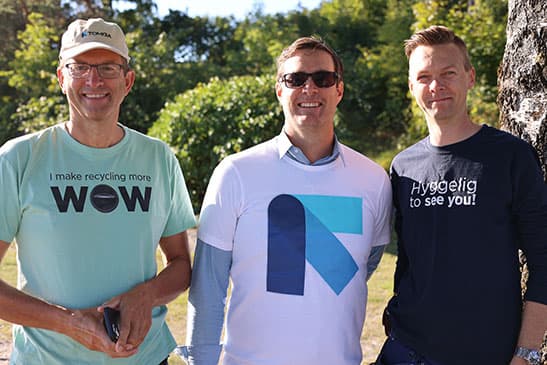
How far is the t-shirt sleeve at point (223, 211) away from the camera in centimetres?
281

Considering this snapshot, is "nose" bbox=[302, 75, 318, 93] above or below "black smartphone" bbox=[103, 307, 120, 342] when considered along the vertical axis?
above

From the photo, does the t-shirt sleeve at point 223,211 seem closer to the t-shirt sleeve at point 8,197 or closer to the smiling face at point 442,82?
the t-shirt sleeve at point 8,197

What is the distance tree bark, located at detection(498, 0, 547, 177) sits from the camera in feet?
10.4

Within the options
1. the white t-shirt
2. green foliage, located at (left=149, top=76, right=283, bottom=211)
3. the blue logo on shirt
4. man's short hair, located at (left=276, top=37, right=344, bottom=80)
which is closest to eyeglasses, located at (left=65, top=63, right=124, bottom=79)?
the white t-shirt

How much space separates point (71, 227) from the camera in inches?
102

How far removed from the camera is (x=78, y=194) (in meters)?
2.63

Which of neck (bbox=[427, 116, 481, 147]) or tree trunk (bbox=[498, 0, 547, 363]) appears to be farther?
tree trunk (bbox=[498, 0, 547, 363])

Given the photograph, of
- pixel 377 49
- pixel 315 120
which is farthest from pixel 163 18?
pixel 315 120

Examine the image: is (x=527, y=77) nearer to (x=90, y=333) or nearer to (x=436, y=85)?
(x=436, y=85)

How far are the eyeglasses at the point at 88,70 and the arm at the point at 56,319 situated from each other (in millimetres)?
909

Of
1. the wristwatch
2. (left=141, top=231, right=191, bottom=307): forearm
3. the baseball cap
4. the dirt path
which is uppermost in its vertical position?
the baseball cap

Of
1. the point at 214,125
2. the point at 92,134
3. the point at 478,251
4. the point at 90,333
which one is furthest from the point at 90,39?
the point at 214,125

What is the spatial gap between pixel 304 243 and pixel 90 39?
48.1 inches

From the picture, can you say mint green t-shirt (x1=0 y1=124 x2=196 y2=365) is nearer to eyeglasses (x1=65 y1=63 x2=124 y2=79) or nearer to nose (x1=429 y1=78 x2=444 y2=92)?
eyeglasses (x1=65 y1=63 x2=124 y2=79)
